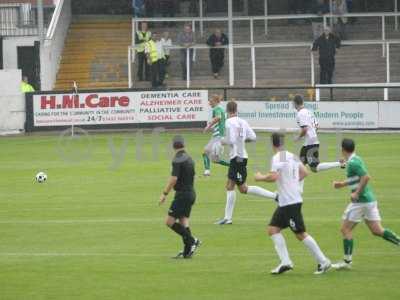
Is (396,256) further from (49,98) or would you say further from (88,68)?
(88,68)

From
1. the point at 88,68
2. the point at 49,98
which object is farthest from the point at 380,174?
the point at 88,68

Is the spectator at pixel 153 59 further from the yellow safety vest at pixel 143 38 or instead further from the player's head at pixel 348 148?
the player's head at pixel 348 148

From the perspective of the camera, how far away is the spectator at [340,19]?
48.1 metres

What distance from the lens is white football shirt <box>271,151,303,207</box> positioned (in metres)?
15.7

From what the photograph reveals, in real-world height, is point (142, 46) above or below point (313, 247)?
above

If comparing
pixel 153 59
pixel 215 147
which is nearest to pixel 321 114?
pixel 153 59

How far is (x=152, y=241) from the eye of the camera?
19.6 m

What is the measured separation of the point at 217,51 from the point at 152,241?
2857 centimetres

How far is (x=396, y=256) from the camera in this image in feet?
57.3

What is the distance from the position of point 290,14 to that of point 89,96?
14074mm

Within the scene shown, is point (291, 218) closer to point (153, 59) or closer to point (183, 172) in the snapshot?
point (183, 172)

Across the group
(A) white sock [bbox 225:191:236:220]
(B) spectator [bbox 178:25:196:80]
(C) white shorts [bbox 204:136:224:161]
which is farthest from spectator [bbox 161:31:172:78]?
(A) white sock [bbox 225:191:236:220]

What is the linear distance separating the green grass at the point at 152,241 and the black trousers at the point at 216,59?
51.1 ft

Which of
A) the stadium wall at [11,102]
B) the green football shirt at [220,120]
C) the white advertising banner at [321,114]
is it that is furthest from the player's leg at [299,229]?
the stadium wall at [11,102]
